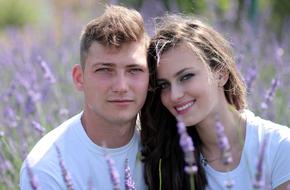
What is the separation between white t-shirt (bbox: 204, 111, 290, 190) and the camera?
2906 millimetres

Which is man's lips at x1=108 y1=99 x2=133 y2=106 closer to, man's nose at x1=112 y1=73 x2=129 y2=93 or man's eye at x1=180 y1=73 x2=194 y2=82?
man's nose at x1=112 y1=73 x2=129 y2=93

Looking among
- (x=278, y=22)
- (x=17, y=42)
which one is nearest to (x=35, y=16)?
(x=278, y=22)

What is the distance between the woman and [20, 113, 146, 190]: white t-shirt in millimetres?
132

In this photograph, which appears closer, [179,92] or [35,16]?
[179,92]

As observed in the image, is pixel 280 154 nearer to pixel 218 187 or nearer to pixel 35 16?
pixel 218 187

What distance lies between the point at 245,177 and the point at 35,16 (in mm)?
12140

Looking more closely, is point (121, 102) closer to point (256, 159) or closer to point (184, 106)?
point (184, 106)

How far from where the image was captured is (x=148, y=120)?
10.5 feet

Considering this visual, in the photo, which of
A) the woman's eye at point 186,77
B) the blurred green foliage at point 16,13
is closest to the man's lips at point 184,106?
the woman's eye at point 186,77

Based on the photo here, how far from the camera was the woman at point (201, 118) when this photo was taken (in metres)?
2.90

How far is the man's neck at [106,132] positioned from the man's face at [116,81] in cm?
7

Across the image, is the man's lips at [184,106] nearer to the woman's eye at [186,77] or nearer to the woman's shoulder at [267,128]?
the woman's eye at [186,77]

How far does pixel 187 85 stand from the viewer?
288 centimetres

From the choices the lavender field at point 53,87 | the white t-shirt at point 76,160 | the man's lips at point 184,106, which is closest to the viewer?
the white t-shirt at point 76,160
